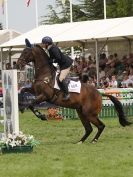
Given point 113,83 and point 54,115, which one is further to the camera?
point 113,83

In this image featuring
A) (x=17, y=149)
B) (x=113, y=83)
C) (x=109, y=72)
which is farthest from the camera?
(x=109, y=72)

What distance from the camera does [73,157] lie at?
12516mm

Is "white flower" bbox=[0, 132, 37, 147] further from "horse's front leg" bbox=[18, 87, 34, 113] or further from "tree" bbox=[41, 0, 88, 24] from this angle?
"tree" bbox=[41, 0, 88, 24]

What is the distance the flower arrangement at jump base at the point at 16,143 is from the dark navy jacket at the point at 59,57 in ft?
8.50

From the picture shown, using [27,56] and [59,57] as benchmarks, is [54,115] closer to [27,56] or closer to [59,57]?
[27,56]

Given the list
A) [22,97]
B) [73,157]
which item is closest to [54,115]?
[22,97]

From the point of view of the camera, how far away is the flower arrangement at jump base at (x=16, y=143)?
13.1 metres

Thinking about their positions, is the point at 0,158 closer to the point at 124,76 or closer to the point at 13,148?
the point at 13,148

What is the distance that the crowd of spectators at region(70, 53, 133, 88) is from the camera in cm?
2602

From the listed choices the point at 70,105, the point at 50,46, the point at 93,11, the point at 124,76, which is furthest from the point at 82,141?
the point at 93,11

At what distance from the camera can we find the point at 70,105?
51.8 ft

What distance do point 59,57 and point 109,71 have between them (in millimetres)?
13522

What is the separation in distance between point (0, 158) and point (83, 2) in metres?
55.0

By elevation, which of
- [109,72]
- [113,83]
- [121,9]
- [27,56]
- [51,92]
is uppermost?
[121,9]
